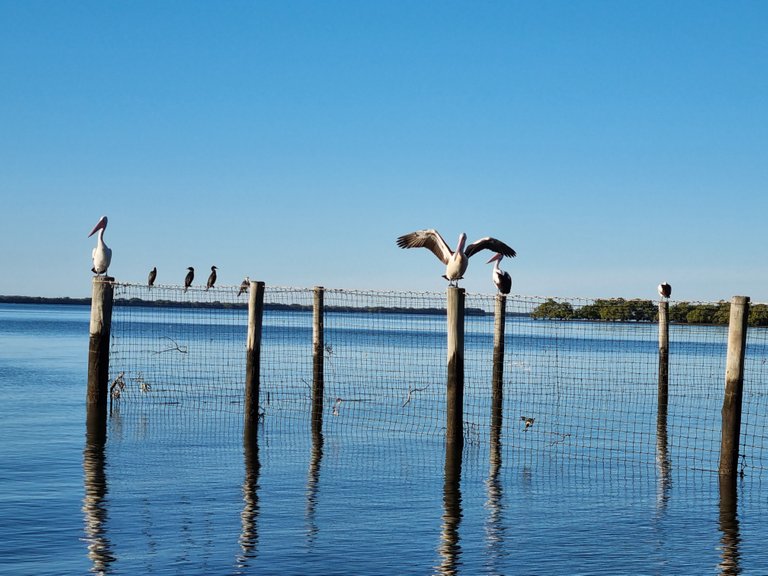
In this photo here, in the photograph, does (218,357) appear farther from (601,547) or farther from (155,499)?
(601,547)

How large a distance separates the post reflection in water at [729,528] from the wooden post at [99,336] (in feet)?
36.0

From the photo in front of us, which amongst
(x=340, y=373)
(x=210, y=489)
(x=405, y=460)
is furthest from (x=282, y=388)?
(x=210, y=489)

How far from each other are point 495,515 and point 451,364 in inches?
145

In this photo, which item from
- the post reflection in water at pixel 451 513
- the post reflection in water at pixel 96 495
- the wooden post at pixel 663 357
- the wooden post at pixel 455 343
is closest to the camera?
the post reflection in water at pixel 96 495

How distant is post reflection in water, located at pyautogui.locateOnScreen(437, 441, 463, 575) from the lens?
10445 mm

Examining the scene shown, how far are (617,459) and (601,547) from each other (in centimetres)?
636

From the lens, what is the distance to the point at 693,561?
35.2 feet

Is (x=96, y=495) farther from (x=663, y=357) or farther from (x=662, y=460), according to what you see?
(x=663, y=357)

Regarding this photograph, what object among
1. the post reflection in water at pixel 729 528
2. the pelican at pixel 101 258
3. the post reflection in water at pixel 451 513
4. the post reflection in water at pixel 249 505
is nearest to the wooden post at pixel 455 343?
the post reflection in water at pixel 451 513

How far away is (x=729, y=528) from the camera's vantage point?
1216 cm

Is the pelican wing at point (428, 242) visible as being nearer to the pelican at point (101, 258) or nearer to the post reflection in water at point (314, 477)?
the post reflection in water at point (314, 477)

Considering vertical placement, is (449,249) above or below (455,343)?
above

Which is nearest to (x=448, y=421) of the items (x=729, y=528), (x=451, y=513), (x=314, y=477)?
(x=314, y=477)

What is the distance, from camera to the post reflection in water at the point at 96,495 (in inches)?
406
